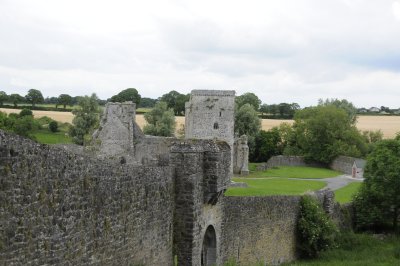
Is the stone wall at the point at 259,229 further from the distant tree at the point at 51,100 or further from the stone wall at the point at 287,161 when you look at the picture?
the distant tree at the point at 51,100

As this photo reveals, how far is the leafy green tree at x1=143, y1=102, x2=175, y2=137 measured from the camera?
81.2 meters

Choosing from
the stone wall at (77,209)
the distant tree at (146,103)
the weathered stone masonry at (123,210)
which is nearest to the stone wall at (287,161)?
the distant tree at (146,103)

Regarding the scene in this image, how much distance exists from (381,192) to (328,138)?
52703mm

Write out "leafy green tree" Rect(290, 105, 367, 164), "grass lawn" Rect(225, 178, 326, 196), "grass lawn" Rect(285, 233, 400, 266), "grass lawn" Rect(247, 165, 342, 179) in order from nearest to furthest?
"grass lawn" Rect(285, 233, 400, 266) → "grass lawn" Rect(225, 178, 326, 196) → "grass lawn" Rect(247, 165, 342, 179) → "leafy green tree" Rect(290, 105, 367, 164)

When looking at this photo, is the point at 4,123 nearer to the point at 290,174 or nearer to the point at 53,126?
the point at 53,126

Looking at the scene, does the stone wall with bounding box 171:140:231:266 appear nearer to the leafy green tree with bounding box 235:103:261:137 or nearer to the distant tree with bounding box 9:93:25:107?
the leafy green tree with bounding box 235:103:261:137

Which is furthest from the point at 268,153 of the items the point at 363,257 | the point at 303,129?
the point at 363,257

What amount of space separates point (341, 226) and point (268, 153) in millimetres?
61039

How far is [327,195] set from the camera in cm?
3120

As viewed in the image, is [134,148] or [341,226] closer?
[341,226]

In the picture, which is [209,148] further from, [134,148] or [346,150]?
[346,150]

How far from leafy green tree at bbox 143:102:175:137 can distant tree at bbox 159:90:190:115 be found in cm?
2770

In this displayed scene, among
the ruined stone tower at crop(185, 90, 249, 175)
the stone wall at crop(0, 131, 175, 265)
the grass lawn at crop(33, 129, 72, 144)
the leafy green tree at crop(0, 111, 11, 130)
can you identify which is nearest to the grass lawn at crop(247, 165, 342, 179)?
the ruined stone tower at crop(185, 90, 249, 175)

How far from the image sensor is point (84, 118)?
8125cm
